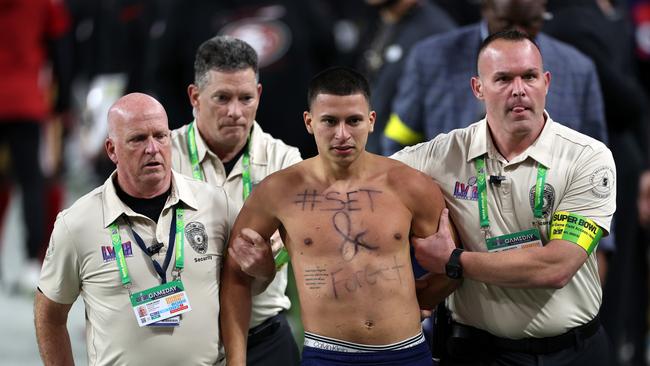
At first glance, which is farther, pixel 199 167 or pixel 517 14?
pixel 517 14

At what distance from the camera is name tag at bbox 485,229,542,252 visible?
464 cm

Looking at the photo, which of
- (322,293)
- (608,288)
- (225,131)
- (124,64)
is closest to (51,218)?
(124,64)

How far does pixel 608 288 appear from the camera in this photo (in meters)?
7.07

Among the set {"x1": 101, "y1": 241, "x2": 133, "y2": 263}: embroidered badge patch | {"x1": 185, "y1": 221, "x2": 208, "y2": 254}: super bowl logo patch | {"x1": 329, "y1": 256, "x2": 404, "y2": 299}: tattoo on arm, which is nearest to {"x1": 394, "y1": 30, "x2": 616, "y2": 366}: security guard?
{"x1": 329, "y1": 256, "x2": 404, "y2": 299}: tattoo on arm

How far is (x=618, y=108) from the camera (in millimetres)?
6750

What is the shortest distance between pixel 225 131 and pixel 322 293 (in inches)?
33.6

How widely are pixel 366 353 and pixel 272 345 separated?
0.76 m

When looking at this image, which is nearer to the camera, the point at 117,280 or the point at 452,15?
the point at 117,280

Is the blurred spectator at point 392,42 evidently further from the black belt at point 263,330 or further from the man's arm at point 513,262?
the man's arm at point 513,262

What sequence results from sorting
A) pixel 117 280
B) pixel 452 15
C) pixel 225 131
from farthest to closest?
pixel 452 15 < pixel 225 131 < pixel 117 280

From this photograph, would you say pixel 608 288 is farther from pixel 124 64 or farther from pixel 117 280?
pixel 124 64

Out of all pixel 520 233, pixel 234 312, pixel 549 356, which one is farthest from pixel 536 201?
pixel 234 312

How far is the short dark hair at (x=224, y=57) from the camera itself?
503cm

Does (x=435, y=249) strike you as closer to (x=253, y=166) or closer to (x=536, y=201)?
(x=536, y=201)
